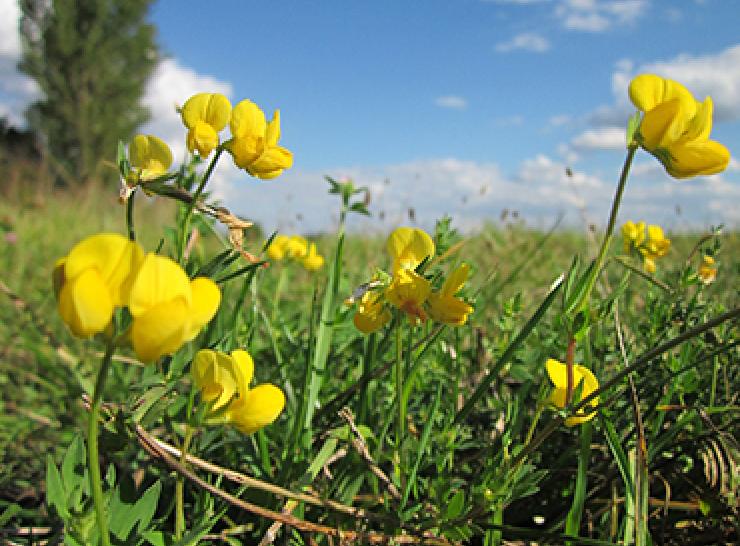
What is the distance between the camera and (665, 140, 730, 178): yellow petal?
81cm

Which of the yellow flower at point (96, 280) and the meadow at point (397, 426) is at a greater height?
the yellow flower at point (96, 280)

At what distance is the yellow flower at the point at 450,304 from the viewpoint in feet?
2.68

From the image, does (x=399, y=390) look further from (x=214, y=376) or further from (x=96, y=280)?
(x=96, y=280)

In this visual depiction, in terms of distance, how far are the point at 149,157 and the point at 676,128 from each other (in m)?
0.70

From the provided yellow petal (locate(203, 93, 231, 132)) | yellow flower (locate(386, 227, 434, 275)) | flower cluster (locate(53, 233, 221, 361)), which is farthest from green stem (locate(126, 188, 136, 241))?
yellow flower (locate(386, 227, 434, 275))

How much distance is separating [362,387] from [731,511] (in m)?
0.65

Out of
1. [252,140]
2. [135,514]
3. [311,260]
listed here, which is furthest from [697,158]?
[311,260]

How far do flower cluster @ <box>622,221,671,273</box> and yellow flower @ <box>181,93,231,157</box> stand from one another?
121 centimetres

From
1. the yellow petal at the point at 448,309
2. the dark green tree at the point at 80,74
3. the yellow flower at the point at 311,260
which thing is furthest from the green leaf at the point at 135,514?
the dark green tree at the point at 80,74

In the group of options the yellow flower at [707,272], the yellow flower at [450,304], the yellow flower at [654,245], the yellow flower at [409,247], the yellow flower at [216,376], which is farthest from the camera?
the yellow flower at [654,245]

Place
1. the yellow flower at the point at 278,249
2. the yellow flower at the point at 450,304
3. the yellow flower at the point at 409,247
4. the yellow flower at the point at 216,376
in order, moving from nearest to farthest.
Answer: the yellow flower at the point at 216,376 → the yellow flower at the point at 450,304 → the yellow flower at the point at 409,247 → the yellow flower at the point at 278,249

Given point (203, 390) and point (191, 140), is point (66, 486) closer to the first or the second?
point (203, 390)

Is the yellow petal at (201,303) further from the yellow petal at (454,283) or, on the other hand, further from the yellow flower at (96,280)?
the yellow petal at (454,283)

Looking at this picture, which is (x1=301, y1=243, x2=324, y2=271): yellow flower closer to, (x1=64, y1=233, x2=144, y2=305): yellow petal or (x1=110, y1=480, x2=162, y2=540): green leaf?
(x1=110, y1=480, x2=162, y2=540): green leaf
